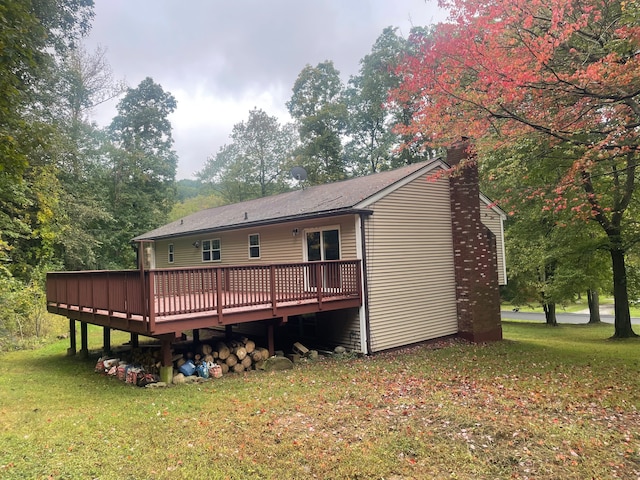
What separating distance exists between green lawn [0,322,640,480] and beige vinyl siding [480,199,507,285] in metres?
5.15

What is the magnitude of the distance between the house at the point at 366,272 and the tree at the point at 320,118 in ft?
58.9

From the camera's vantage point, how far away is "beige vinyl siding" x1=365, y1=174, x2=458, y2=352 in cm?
1012

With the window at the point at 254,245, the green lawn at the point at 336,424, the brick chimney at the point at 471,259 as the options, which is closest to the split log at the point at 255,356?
the green lawn at the point at 336,424

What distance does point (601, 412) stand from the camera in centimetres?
544

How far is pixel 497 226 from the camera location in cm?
1405

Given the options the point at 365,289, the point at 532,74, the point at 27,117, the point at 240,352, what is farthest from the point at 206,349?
the point at 27,117

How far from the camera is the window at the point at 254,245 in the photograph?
508 inches

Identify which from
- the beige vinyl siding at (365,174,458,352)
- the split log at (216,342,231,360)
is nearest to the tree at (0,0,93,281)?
the split log at (216,342,231,360)

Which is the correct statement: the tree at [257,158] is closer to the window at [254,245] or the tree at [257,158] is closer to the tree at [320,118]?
the tree at [320,118]

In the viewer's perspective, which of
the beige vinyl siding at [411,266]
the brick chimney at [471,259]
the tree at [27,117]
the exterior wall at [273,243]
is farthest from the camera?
the brick chimney at [471,259]

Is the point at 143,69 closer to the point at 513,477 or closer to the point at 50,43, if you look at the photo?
the point at 50,43

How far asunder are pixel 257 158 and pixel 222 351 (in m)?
27.9

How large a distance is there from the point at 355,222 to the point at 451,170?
326 cm

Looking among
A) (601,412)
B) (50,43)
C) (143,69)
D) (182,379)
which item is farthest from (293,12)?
(601,412)
